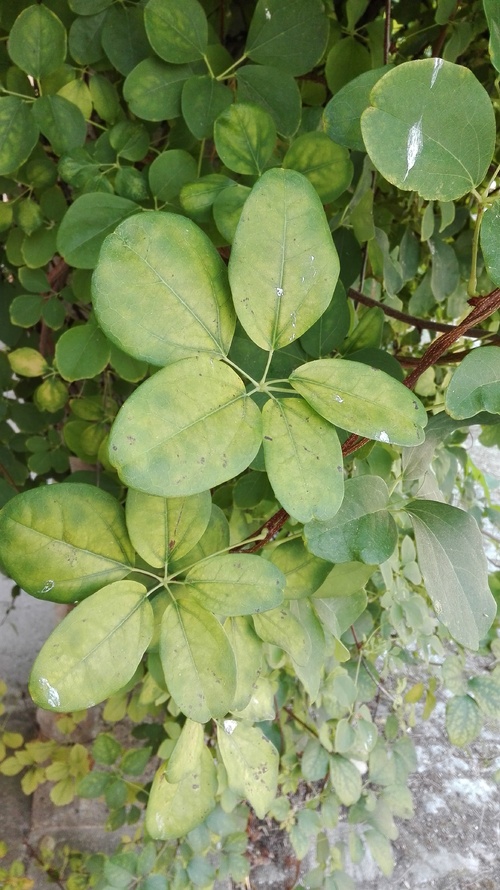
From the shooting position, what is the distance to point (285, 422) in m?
0.31

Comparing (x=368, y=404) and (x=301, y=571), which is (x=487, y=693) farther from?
(x=368, y=404)

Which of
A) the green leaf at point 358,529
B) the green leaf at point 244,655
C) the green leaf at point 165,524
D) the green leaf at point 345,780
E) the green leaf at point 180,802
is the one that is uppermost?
the green leaf at point 165,524

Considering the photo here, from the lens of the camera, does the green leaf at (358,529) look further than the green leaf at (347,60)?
No

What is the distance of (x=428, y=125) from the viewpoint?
0.28 metres

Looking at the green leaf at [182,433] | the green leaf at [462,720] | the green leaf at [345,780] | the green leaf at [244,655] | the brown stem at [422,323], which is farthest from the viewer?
the green leaf at [345,780]

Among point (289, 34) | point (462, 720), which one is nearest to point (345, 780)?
point (462, 720)

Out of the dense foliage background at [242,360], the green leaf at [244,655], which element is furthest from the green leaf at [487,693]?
the green leaf at [244,655]

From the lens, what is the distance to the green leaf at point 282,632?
1.36 ft

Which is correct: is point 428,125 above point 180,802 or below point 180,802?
above

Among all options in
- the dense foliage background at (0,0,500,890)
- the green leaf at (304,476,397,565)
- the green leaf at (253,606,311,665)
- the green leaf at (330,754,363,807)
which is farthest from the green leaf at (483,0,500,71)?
the green leaf at (330,754,363,807)

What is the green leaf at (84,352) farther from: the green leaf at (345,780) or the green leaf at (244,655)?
the green leaf at (345,780)

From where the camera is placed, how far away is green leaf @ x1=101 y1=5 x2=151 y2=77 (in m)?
0.55

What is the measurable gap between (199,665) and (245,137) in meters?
0.36

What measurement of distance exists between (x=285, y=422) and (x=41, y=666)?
0.17 metres
